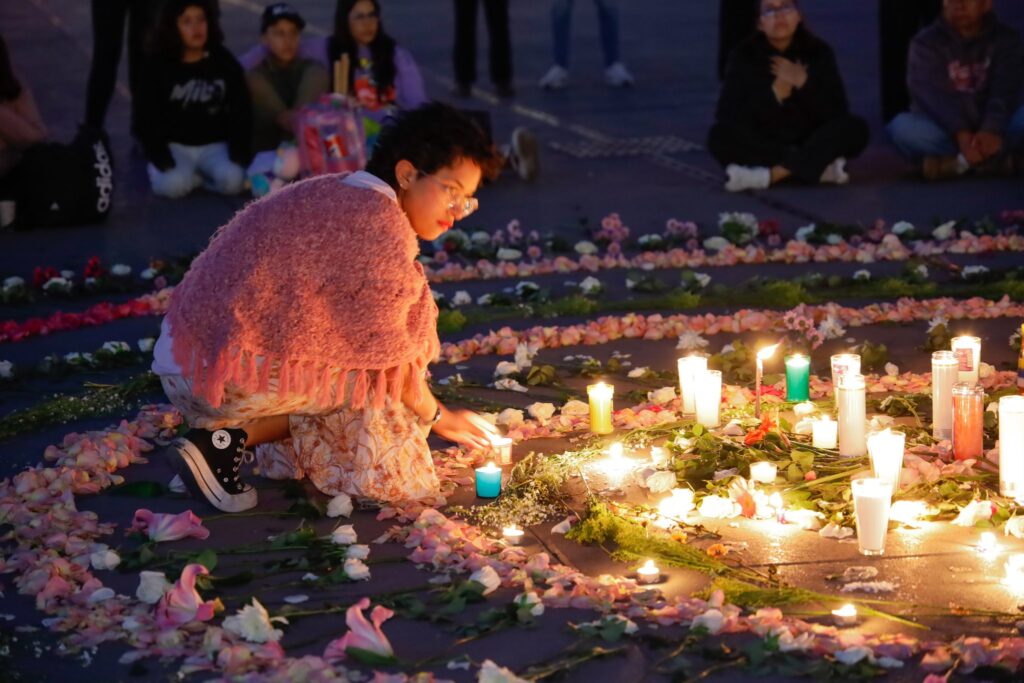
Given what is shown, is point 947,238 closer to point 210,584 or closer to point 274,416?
point 274,416

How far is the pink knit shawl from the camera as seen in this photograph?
4.33 m

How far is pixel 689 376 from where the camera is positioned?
200 inches

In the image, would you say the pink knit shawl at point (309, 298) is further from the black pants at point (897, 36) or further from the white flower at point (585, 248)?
the black pants at point (897, 36)

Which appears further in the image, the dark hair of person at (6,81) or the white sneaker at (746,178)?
the white sneaker at (746,178)

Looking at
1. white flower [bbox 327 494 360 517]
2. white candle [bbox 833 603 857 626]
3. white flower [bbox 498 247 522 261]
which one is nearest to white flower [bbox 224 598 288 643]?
white flower [bbox 327 494 360 517]

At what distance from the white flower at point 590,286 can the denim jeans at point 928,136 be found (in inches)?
119

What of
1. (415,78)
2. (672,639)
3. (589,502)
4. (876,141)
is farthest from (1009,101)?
(672,639)

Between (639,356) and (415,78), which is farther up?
(415,78)

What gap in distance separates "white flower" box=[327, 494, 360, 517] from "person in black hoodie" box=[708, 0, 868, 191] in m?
5.29

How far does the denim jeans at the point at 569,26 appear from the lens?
42.0 feet

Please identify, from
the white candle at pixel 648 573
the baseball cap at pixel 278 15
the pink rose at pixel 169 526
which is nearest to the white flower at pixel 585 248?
the baseball cap at pixel 278 15

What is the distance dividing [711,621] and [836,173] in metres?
6.17

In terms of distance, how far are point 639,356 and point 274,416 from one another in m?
1.79

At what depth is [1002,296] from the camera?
6.63m
